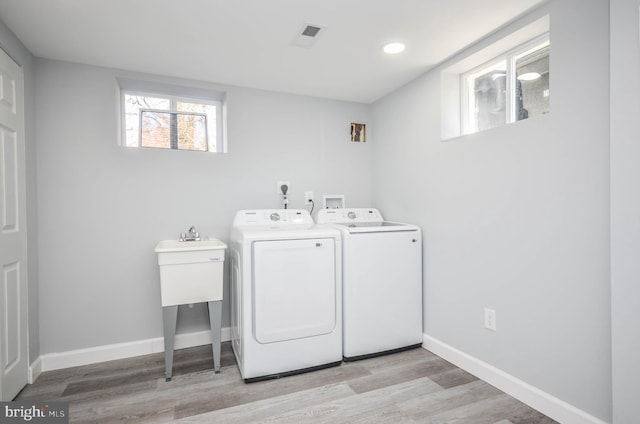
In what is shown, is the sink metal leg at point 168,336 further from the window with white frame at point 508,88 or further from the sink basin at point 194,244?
the window with white frame at point 508,88

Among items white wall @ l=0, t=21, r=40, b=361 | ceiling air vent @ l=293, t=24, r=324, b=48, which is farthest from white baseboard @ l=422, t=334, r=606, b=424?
white wall @ l=0, t=21, r=40, b=361

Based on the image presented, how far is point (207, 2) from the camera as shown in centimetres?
167

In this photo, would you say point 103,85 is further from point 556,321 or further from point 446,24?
point 556,321

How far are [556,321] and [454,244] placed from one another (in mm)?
763

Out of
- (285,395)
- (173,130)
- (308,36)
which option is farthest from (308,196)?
(285,395)

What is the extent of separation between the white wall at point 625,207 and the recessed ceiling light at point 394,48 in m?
1.05

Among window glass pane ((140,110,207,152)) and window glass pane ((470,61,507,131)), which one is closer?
window glass pane ((470,61,507,131))

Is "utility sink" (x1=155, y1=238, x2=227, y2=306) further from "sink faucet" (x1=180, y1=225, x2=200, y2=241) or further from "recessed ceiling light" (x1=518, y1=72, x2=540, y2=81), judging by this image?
"recessed ceiling light" (x1=518, y1=72, x2=540, y2=81)

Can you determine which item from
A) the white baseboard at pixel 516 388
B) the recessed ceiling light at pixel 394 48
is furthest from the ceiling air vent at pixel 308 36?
the white baseboard at pixel 516 388

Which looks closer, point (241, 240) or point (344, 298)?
point (241, 240)

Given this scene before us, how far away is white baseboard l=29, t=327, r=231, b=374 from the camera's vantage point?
2266 mm

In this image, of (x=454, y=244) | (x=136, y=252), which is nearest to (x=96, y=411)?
(x=136, y=252)

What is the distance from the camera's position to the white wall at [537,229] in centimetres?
151

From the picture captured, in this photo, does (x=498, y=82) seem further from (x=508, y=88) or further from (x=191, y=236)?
(x=191, y=236)
